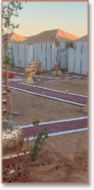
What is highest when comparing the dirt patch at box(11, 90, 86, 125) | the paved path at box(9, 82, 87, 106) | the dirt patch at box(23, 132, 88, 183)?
the paved path at box(9, 82, 87, 106)

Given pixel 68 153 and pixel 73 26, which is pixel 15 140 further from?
pixel 73 26

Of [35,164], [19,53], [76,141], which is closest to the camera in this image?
[35,164]

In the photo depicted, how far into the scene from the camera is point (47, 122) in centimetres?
419

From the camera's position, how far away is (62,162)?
3.10 metres

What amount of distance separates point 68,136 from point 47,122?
511 millimetres

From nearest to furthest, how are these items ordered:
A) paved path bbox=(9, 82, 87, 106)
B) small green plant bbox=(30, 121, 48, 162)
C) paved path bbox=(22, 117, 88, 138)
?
small green plant bbox=(30, 121, 48, 162), paved path bbox=(22, 117, 88, 138), paved path bbox=(9, 82, 87, 106)

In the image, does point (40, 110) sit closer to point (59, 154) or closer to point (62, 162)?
point (59, 154)

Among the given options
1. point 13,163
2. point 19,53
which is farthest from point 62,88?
point 13,163

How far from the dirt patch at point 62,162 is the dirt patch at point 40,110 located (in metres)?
0.68

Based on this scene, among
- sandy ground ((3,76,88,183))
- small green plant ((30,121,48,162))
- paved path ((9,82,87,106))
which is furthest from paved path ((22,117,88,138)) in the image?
paved path ((9,82,87,106))

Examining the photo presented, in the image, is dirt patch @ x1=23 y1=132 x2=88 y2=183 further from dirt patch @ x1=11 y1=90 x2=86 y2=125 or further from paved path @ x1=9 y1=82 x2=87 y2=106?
paved path @ x1=9 y1=82 x2=87 y2=106

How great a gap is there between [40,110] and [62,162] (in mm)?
1877

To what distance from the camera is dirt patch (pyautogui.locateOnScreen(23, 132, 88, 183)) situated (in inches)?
109

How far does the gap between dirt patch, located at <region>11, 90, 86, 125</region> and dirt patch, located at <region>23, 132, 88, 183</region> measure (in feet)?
2.23
